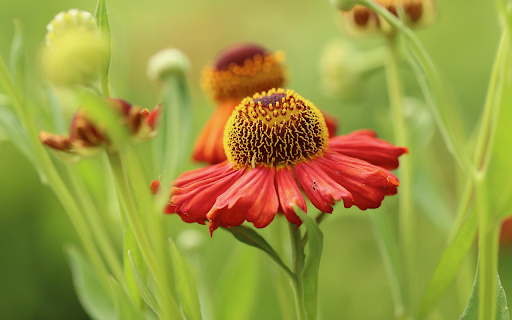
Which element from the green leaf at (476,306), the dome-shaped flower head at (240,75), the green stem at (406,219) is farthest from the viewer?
the dome-shaped flower head at (240,75)

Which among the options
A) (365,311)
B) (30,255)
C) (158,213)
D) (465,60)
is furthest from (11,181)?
(465,60)

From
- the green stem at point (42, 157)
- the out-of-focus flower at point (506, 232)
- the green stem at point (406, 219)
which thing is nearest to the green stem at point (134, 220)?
the green stem at point (42, 157)

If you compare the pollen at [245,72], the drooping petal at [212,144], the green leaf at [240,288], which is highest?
the pollen at [245,72]

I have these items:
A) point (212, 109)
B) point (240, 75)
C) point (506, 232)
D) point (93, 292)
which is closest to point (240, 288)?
point (93, 292)

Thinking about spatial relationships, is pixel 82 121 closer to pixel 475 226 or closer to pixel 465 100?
pixel 475 226

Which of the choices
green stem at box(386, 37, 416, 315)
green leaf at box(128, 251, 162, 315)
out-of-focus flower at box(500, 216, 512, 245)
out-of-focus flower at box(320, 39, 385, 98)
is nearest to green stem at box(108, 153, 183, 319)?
green leaf at box(128, 251, 162, 315)

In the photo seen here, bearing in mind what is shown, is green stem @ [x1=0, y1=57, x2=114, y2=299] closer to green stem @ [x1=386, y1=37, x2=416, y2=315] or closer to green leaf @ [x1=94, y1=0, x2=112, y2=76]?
green leaf @ [x1=94, y1=0, x2=112, y2=76]

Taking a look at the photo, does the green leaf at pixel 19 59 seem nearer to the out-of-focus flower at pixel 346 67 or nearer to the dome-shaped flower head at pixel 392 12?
the dome-shaped flower head at pixel 392 12
